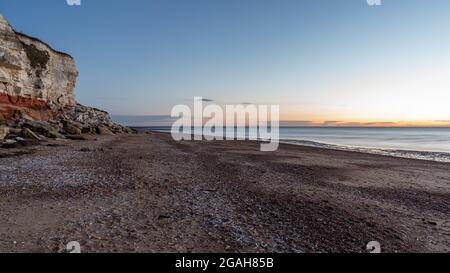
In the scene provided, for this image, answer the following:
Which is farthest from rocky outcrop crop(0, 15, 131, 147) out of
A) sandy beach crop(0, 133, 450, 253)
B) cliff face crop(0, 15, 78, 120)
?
sandy beach crop(0, 133, 450, 253)

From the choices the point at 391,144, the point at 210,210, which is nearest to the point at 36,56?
the point at 210,210

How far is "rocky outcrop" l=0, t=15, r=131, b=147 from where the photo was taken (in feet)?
92.6

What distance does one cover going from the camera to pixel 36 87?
34.9 metres

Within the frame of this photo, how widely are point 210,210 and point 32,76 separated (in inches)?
1325

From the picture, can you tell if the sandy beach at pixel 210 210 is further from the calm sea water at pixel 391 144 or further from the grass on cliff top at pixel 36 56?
the grass on cliff top at pixel 36 56

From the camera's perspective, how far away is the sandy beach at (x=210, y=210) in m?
6.31

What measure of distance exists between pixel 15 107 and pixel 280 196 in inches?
1152

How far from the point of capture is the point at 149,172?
13.8 meters

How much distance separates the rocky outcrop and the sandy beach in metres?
16.2

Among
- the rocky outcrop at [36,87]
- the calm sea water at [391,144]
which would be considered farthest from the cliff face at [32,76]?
the calm sea water at [391,144]

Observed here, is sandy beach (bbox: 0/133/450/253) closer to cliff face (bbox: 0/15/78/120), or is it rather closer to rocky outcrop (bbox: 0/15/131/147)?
rocky outcrop (bbox: 0/15/131/147)

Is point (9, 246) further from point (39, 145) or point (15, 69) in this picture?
point (15, 69)

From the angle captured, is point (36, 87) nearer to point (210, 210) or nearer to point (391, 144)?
point (210, 210)
